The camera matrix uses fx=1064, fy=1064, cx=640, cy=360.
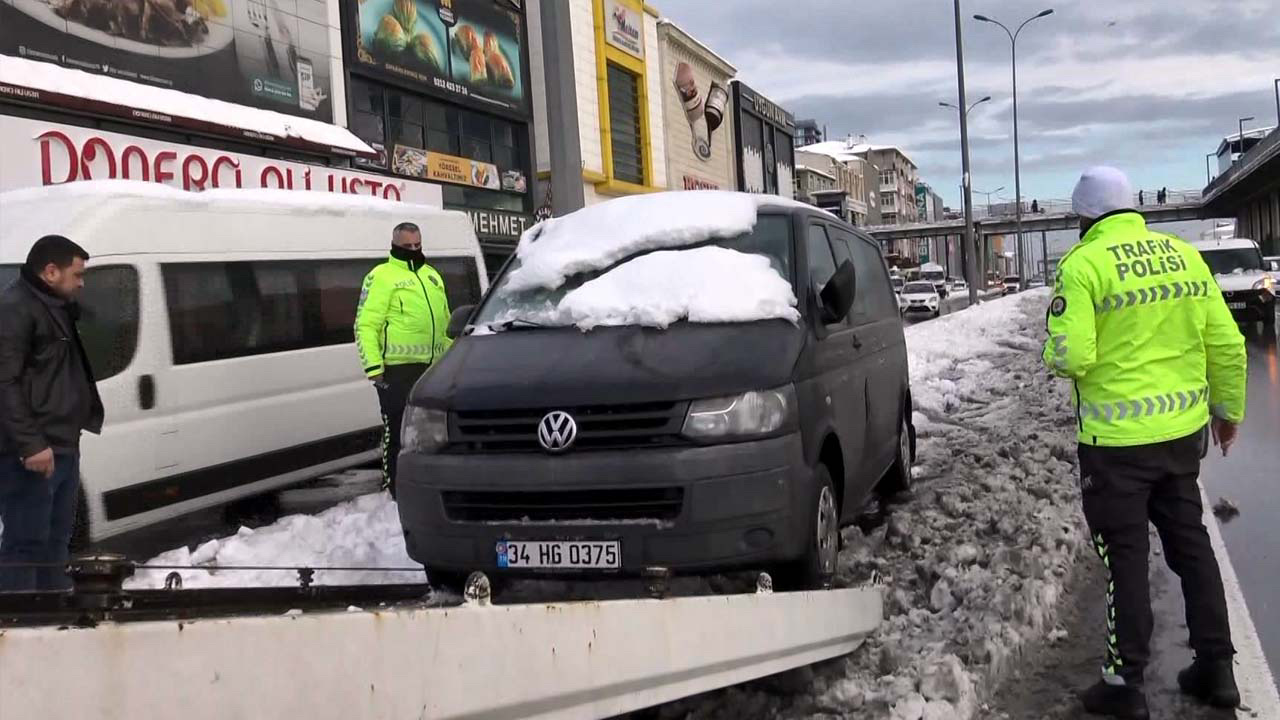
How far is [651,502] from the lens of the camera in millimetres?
3902

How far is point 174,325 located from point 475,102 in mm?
16720

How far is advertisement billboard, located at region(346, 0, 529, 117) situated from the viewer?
19.0 metres

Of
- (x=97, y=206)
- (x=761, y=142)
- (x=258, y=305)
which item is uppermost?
(x=761, y=142)

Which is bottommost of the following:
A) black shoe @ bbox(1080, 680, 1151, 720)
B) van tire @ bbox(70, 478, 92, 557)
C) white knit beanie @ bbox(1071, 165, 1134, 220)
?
black shoe @ bbox(1080, 680, 1151, 720)

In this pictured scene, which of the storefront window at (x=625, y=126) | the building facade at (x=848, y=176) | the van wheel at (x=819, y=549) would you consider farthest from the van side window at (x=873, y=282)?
the building facade at (x=848, y=176)

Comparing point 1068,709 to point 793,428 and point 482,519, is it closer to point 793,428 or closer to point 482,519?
point 793,428

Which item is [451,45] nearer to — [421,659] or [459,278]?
[459,278]

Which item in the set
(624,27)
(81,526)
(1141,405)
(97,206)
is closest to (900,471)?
(1141,405)

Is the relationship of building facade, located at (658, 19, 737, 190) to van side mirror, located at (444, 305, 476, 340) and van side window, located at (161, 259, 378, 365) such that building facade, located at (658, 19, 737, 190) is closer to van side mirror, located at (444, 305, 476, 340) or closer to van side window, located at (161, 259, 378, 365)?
van side window, located at (161, 259, 378, 365)

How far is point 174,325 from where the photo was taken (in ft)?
22.2

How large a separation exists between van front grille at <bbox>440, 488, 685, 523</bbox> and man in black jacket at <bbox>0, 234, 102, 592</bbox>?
1.99 metres

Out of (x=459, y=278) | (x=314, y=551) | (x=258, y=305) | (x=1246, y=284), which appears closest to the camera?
(x=314, y=551)

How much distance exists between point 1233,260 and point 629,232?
2039 cm

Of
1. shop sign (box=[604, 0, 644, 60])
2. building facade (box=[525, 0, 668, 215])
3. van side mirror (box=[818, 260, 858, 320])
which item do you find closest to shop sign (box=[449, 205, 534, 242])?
building facade (box=[525, 0, 668, 215])
